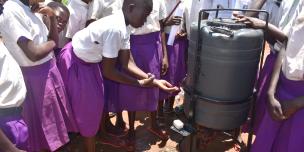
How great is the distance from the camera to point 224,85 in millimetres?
2793

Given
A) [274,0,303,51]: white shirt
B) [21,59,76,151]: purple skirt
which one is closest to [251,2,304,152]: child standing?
[274,0,303,51]: white shirt

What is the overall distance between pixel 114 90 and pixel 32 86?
959 millimetres

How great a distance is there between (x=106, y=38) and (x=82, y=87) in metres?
0.55

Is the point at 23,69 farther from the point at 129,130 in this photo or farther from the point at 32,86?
the point at 129,130

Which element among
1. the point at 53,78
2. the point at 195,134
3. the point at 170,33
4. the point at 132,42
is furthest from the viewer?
the point at 170,33

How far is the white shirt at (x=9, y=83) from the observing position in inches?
75.9

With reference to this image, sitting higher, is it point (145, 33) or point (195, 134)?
point (145, 33)

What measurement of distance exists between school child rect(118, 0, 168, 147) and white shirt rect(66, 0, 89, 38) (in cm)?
51

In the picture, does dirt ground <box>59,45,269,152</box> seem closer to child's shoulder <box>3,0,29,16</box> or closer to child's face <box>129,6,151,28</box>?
child's face <box>129,6,151,28</box>

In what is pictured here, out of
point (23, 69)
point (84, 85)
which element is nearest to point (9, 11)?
point (23, 69)

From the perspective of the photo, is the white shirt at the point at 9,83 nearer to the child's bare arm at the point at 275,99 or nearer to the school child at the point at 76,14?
the school child at the point at 76,14

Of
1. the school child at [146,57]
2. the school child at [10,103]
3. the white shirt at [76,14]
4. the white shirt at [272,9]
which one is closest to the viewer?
the school child at [10,103]

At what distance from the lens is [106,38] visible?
2.80 metres

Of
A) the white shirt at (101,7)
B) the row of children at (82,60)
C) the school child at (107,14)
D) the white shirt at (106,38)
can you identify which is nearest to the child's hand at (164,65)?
the row of children at (82,60)
